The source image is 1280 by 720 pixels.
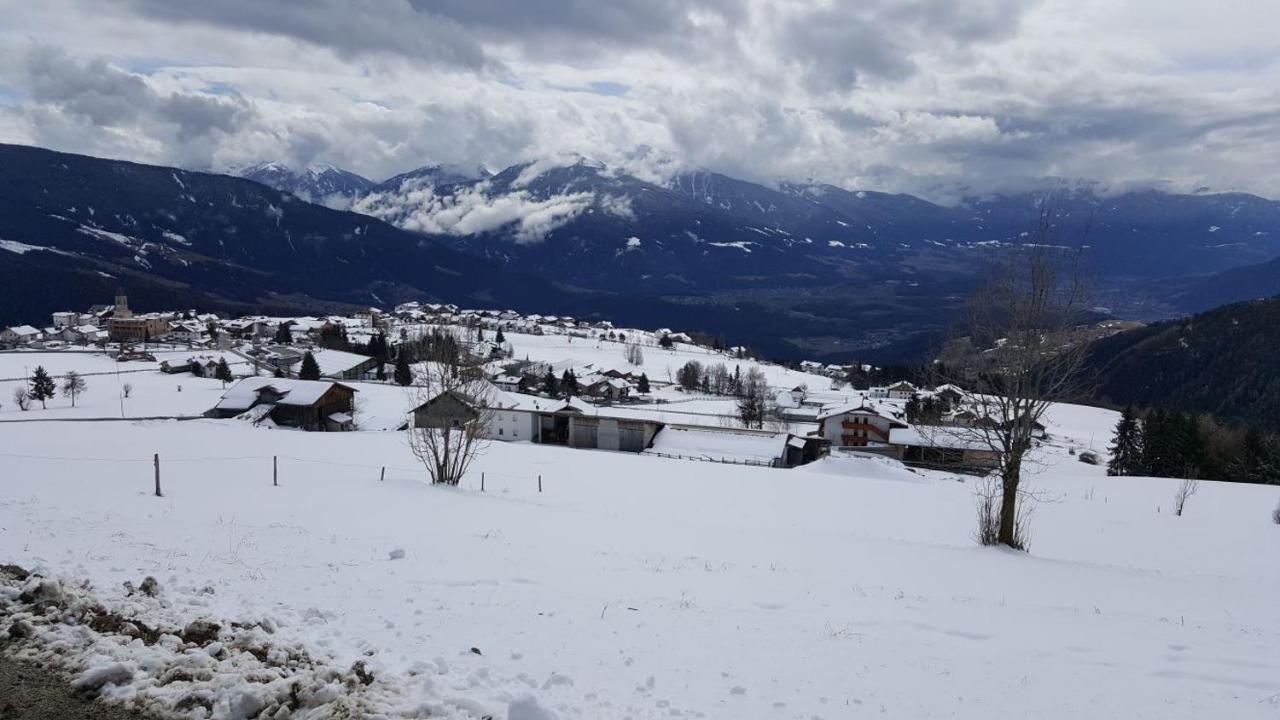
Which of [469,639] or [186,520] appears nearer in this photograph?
[469,639]

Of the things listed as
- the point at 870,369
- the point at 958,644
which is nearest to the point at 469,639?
the point at 958,644

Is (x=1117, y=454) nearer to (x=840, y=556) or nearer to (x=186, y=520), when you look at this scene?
(x=840, y=556)

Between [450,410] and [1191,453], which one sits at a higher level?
[450,410]

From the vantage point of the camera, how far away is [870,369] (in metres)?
170

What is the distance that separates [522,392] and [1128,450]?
72.1 m

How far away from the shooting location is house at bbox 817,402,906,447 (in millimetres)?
72625

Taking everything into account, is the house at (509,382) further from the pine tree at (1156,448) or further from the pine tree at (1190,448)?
the pine tree at (1190,448)

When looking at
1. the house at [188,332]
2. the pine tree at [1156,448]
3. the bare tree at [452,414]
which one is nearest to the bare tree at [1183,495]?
the pine tree at [1156,448]

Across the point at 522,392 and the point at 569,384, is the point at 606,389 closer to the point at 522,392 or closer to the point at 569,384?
the point at 569,384

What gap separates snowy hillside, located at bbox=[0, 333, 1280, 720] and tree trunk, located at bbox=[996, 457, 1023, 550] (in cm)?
102

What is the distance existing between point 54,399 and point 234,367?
31885 mm

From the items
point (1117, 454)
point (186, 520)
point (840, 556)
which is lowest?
point (1117, 454)

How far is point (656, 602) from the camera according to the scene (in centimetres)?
930

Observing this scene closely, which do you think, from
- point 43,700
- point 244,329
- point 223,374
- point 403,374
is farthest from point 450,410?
point 244,329
